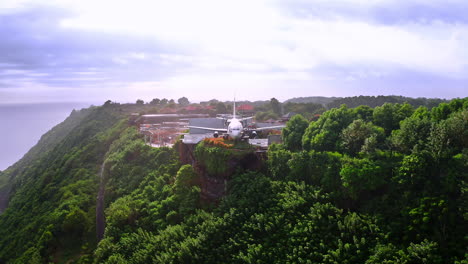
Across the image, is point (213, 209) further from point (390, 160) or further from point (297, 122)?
point (390, 160)

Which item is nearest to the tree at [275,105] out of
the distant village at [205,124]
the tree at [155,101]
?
the distant village at [205,124]

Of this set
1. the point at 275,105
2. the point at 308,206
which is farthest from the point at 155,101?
the point at 308,206

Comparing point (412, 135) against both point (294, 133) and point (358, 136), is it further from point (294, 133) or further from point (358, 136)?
point (294, 133)

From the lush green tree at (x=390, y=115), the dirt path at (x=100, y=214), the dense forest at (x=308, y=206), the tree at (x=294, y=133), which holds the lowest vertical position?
the dirt path at (x=100, y=214)

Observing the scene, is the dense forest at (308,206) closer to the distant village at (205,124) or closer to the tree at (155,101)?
the distant village at (205,124)

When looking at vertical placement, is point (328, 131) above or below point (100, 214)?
above
